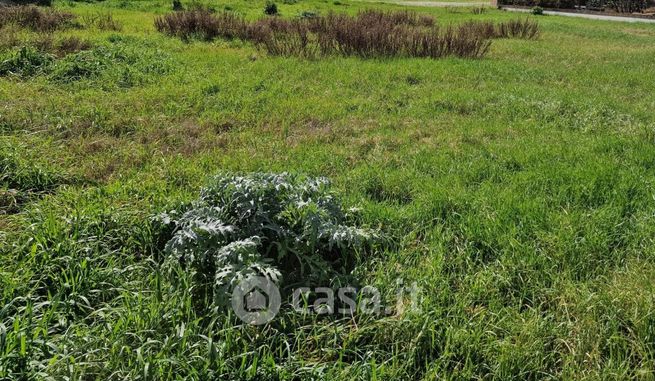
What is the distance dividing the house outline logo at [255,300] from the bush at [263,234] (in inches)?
2.5

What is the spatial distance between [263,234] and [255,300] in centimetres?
56

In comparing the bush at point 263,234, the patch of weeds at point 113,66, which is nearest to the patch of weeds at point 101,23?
the patch of weeds at point 113,66

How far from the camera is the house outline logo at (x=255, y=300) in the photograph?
2588mm

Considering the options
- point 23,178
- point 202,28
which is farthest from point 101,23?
point 23,178

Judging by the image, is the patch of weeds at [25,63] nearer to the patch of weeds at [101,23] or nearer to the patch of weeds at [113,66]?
the patch of weeds at [113,66]

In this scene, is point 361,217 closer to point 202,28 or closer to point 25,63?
point 25,63

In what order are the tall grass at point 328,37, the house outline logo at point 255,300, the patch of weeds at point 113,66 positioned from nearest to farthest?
1. the house outline logo at point 255,300
2. the patch of weeds at point 113,66
3. the tall grass at point 328,37

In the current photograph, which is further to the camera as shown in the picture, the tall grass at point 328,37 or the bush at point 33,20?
the bush at point 33,20

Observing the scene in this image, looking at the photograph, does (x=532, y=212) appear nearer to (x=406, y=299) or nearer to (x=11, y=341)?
(x=406, y=299)

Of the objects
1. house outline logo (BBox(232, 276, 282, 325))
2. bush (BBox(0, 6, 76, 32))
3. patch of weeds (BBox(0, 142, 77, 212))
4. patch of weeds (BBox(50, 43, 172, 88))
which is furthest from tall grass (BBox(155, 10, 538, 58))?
house outline logo (BBox(232, 276, 282, 325))

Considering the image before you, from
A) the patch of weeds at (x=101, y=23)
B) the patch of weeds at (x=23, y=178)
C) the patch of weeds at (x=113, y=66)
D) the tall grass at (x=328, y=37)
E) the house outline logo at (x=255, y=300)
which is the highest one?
the patch of weeds at (x=101, y=23)

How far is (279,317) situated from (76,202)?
2.16 meters

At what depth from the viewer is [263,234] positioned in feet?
10.2

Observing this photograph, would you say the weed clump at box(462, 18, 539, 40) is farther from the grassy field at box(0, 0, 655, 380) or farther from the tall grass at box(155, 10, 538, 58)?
the grassy field at box(0, 0, 655, 380)
